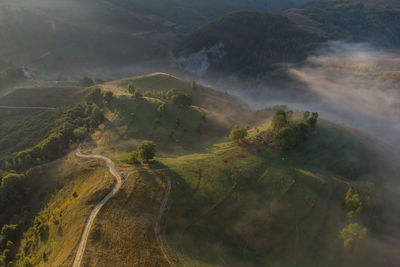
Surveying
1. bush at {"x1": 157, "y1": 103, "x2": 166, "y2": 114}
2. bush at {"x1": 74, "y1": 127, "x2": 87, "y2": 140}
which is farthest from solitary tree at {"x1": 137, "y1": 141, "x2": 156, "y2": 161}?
bush at {"x1": 157, "y1": 103, "x2": 166, "y2": 114}

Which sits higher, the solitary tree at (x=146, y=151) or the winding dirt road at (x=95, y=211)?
the solitary tree at (x=146, y=151)

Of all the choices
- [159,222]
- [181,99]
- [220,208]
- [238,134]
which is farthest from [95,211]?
[181,99]

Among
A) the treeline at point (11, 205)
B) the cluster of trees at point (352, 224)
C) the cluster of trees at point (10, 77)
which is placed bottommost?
the treeline at point (11, 205)

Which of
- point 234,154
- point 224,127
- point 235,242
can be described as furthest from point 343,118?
point 235,242

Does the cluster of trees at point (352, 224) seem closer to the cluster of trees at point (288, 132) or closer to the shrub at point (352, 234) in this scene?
the shrub at point (352, 234)

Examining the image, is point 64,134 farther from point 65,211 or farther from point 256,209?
point 256,209

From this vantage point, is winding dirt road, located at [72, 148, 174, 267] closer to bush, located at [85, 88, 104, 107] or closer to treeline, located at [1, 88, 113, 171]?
treeline, located at [1, 88, 113, 171]

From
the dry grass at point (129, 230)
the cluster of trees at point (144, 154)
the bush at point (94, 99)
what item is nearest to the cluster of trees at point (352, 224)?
the dry grass at point (129, 230)

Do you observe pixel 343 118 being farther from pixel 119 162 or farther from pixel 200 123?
pixel 119 162
